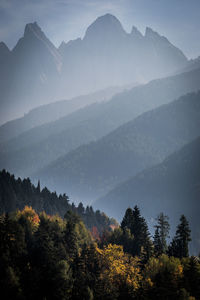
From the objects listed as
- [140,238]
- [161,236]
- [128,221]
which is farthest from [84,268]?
[128,221]

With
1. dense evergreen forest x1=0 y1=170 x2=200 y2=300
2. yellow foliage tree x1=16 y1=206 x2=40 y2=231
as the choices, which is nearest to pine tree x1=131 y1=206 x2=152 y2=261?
dense evergreen forest x1=0 y1=170 x2=200 y2=300

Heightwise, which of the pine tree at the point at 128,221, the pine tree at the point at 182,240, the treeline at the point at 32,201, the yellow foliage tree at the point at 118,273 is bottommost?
the yellow foliage tree at the point at 118,273

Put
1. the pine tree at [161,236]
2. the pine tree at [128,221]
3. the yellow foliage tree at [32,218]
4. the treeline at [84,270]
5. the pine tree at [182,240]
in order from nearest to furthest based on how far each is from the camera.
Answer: the treeline at [84,270]
the pine tree at [182,240]
the pine tree at [161,236]
the yellow foliage tree at [32,218]
the pine tree at [128,221]

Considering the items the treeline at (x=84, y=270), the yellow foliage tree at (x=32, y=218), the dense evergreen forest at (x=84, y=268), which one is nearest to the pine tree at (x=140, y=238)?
the dense evergreen forest at (x=84, y=268)

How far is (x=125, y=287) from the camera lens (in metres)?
59.7

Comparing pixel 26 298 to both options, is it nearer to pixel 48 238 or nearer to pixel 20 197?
pixel 48 238

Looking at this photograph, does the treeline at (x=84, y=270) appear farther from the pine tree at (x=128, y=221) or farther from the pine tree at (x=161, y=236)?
the pine tree at (x=128, y=221)

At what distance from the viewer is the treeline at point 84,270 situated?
54.3m

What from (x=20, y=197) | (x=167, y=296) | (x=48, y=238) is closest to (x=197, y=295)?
(x=167, y=296)

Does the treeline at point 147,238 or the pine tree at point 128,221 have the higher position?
the pine tree at point 128,221

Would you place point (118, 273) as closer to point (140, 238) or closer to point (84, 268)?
point (84, 268)

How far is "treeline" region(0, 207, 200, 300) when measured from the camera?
54281mm

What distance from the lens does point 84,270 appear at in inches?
2477

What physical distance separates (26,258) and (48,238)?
5.88 metres
